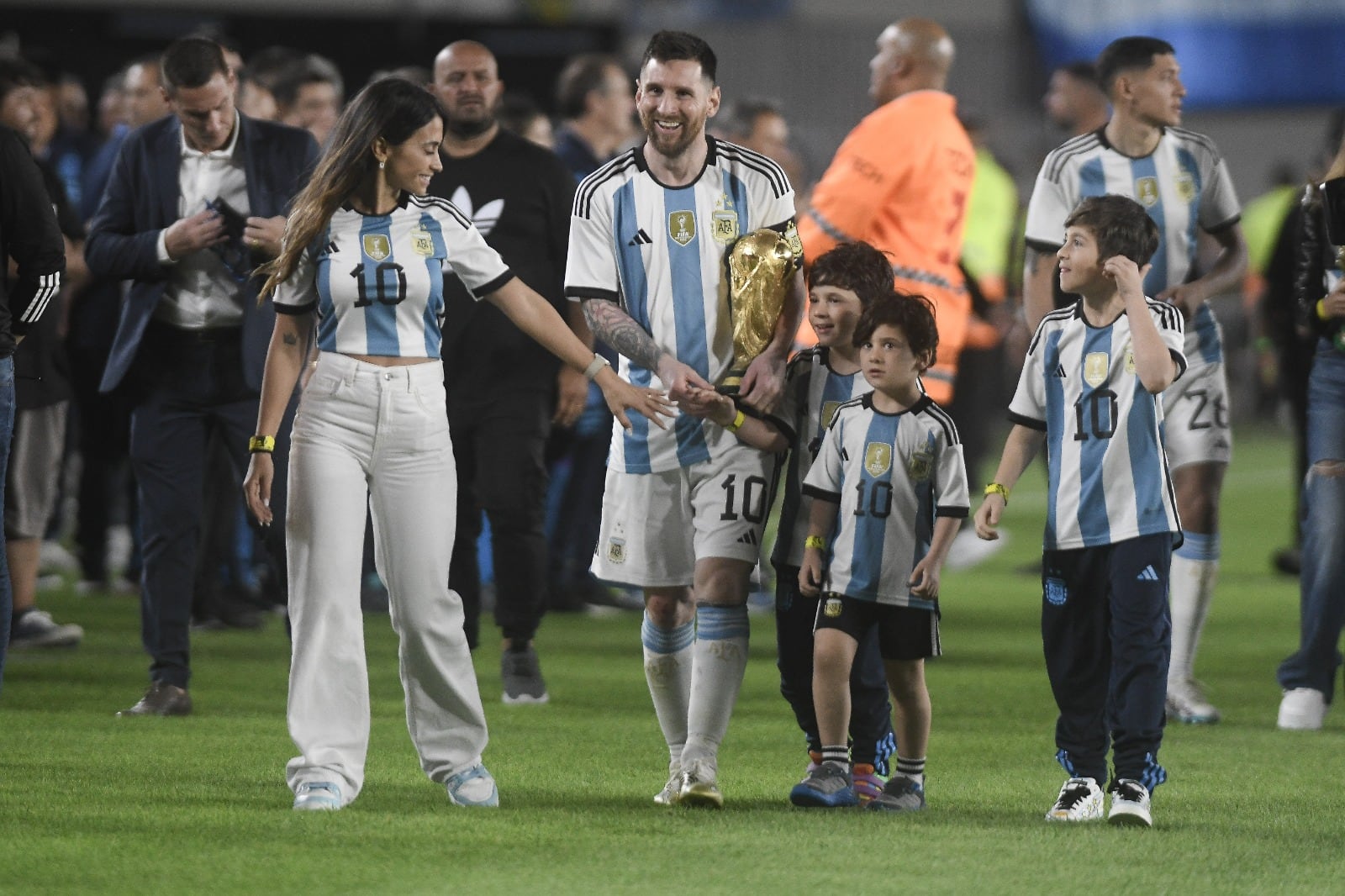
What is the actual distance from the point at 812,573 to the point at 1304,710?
2.51 m

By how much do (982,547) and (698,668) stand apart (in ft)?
25.1

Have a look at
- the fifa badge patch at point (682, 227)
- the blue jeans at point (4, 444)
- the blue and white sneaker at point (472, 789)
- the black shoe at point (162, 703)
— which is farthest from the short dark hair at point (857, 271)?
the black shoe at point (162, 703)

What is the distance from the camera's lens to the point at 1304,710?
7.26 meters

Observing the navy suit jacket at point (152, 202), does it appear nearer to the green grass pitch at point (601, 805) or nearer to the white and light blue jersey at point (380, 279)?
the green grass pitch at point (601, 805)

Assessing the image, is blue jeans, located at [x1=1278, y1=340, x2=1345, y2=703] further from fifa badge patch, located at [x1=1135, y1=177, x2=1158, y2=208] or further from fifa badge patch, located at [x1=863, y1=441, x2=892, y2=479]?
fifa badge patch, located at [x1=863, y1=441, x2=892, y2=479]

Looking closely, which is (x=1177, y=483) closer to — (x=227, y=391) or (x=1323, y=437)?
(x=1323, y=437)

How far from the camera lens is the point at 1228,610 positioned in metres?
10.9

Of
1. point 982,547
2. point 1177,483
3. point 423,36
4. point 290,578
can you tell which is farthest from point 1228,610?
point 423,36

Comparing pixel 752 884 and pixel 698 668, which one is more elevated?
pixel 698 668

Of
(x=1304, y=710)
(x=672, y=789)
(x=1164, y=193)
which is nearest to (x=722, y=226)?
(x=672, y=789)

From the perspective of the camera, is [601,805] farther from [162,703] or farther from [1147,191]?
[1147,191]

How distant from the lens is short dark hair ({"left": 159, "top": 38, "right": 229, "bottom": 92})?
23.3ft

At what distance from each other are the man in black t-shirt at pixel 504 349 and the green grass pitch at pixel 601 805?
1.65 ft

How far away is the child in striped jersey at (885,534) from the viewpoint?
551 cm
